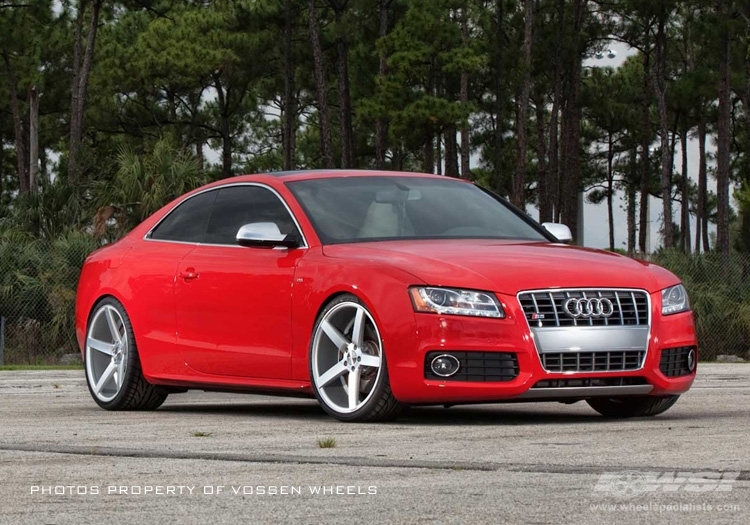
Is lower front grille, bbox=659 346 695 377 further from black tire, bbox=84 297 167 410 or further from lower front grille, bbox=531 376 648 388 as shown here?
black tire, bbox=84 297 167 410

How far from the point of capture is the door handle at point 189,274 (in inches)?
389

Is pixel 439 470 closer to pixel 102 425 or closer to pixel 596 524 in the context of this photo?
pixel 596 524

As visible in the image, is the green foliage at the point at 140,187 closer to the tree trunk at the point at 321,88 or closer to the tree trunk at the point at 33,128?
the tree trunk at the point at 321,88

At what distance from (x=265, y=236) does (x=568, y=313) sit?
6.48 feet

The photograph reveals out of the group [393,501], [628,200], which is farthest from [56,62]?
[393,501]

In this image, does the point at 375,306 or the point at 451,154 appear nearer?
the point at 375,306

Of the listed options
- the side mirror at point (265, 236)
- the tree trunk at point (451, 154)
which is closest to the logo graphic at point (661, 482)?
the side mirror at point (265, 236)

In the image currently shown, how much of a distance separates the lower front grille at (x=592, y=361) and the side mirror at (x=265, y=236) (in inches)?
71.2

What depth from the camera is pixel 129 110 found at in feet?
198

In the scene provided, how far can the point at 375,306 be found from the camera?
8344 mm

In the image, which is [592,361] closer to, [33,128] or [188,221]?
[188,221]

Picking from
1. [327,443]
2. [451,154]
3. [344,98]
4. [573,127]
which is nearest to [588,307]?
[327,443]

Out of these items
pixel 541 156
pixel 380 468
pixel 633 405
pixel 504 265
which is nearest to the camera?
pixel 380 468

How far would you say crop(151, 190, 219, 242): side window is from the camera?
10.4 m
